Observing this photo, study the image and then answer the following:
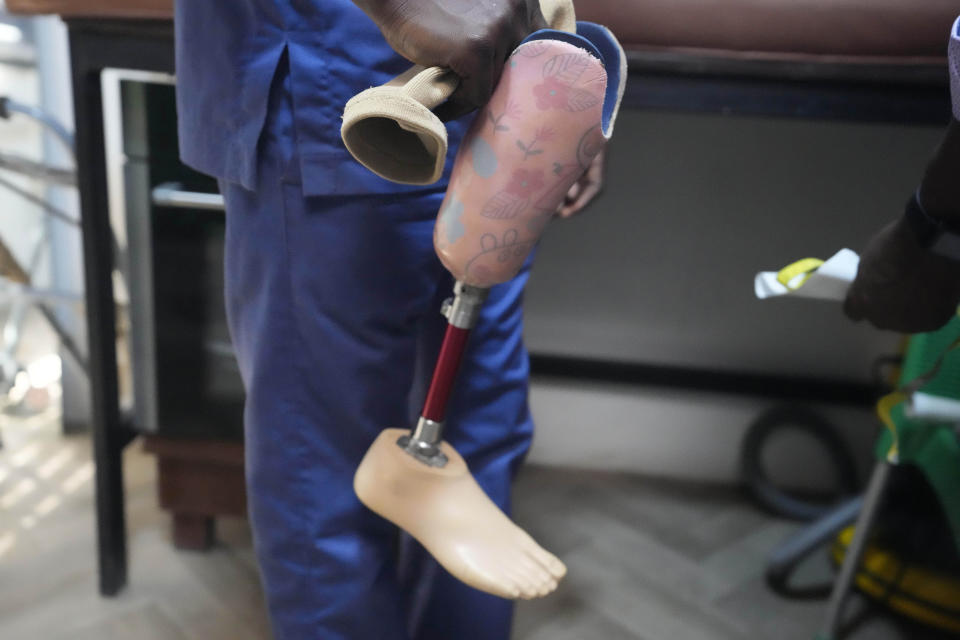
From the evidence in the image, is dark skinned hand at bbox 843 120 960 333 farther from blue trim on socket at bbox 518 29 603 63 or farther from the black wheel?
the black wheel

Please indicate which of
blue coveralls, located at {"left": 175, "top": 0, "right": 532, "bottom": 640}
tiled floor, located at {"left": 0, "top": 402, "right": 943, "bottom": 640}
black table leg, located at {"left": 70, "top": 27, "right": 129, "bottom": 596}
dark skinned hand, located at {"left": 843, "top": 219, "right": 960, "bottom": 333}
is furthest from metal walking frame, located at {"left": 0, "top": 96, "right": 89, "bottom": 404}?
dark skinned hand, located at {"left": 843, "top": 219, "right": 960, "bottom": 333}

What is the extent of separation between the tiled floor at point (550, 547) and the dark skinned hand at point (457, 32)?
0.71 metres

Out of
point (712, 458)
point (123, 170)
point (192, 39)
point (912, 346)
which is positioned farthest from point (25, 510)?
point (912, 346)

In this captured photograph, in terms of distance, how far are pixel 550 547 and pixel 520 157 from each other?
76cm

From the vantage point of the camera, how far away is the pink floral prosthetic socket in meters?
0.40

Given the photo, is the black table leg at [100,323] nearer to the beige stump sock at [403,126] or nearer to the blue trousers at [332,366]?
the blue trousers at [332,366]

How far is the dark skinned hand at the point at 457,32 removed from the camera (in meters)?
0.39

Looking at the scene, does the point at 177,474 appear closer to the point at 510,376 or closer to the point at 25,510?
the point at 25,510

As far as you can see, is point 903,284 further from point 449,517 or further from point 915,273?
point 449,517

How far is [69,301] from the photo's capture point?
3.41 ft

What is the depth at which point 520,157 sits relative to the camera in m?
0.42

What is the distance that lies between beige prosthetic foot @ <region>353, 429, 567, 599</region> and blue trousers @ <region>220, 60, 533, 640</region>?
0.15 ft

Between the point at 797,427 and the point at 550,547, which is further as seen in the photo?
the point at 797,427

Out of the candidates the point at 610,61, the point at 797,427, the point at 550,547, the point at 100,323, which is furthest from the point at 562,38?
the point at 797,427
